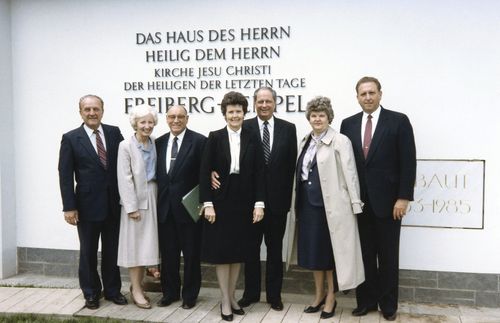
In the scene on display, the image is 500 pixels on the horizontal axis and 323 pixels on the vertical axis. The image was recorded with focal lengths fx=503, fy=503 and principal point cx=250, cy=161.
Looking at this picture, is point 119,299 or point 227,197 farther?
point 119,299

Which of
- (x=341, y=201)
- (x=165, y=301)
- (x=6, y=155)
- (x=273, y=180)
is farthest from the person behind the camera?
(x=6, y=155)

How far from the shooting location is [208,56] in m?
4.99

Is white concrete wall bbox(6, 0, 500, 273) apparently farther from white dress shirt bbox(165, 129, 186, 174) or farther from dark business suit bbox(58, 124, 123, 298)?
dark business suit bbox(58, 124, 123, 298)

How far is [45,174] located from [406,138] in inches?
146

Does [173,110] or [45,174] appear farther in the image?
[45,174]

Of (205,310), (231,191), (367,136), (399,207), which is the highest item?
(367,136)

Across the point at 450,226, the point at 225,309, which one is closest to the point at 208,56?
the point at 225,309

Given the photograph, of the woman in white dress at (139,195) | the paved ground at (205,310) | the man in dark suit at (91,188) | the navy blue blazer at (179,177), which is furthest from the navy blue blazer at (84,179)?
the paved ground at (205,310)

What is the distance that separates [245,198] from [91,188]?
1.32 metres

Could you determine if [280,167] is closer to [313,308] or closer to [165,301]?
[313,308]

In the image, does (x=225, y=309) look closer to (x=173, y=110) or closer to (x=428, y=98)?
(x=173, y=110)

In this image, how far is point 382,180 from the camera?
3957 millimetres

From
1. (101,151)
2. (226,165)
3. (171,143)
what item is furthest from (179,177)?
(101,151)

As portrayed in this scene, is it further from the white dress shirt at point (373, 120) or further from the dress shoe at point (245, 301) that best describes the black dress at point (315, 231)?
the dress shoe at point (245, 301)
